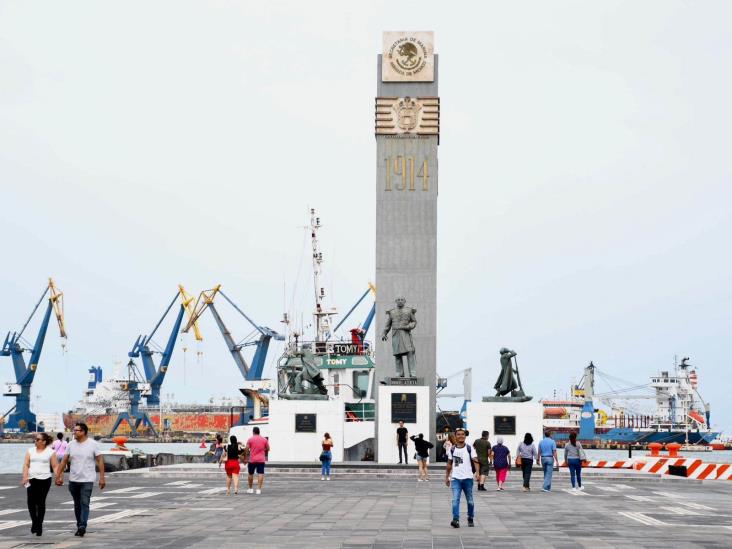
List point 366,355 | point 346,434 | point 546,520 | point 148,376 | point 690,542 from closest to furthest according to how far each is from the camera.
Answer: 1. point 690,542
2. point 546,520
3. point 346,434
4. point 366,355
5. point 148,376

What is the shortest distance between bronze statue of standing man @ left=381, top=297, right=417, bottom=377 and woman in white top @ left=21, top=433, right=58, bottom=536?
20644mm

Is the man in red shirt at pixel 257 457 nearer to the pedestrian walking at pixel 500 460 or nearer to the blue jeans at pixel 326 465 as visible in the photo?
the blue jeans at pixel 326 465

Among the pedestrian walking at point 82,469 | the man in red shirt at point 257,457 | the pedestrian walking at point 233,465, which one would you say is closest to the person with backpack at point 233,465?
the pedestrian walking at point 233,465

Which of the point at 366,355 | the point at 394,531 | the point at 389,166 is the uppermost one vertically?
the point at 389,166

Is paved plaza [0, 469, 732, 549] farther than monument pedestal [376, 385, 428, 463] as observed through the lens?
No

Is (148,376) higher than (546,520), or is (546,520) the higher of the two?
(148,376)

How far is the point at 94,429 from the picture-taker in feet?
521

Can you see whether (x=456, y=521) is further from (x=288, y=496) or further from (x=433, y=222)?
(x=433, y=222)

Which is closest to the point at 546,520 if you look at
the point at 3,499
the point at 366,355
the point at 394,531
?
the point at 394,531

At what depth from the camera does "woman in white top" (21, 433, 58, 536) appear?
14453 millimetres

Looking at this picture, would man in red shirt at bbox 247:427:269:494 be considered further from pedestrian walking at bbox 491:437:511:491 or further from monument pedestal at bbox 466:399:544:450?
monument pedestal at bbox 466:399:544:450

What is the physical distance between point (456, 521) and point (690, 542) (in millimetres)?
3436

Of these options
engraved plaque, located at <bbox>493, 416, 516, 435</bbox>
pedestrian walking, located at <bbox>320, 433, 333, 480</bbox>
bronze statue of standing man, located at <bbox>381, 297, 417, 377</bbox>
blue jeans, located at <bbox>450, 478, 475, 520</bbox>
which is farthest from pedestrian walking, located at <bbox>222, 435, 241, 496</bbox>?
engraved plaque, located at <bbox>493, 416, 516, 435</bbox>

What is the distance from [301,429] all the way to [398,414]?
3.21m
